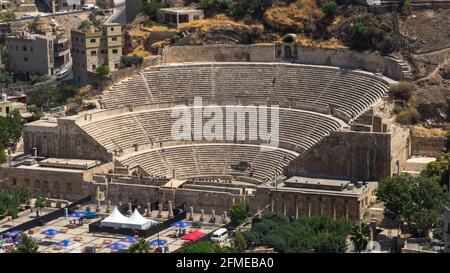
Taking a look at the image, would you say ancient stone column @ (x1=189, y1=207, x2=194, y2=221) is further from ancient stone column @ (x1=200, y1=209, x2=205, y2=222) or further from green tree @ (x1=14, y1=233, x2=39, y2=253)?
green tree @ (x1=14, y1=233, x2=39, y2=253)

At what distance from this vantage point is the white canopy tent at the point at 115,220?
Answer: 1762 inches

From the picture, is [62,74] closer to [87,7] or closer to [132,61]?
[132,61]

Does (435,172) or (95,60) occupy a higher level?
(95,60)

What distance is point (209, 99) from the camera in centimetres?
6012

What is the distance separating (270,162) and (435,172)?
36.0ft

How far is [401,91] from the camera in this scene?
53.7 metres

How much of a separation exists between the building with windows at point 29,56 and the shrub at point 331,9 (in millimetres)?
26853

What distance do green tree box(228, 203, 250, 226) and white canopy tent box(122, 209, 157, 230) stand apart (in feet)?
13.7

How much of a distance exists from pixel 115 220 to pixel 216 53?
75.7ft

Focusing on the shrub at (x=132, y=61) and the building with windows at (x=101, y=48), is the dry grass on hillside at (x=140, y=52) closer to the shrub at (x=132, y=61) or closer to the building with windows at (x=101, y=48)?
the building with windows at (x=101, y=48)

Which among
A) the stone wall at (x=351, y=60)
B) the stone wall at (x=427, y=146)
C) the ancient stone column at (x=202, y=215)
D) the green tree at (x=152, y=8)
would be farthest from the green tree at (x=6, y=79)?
the stone wall at (x=427, y=146)

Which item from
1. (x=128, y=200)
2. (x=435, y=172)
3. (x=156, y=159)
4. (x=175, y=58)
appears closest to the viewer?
(x=435, y=172)
